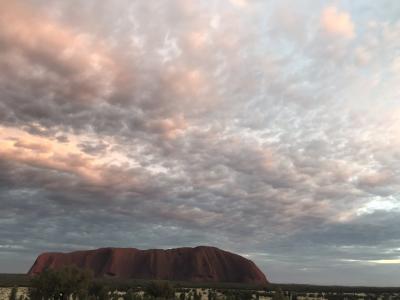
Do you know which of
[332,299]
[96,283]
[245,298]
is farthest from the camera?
[332,299]

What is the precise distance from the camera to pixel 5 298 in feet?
213

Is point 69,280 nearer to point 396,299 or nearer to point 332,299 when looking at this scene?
point 332,299

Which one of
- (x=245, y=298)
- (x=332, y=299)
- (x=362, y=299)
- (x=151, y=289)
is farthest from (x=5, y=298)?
(x=362, y=299)

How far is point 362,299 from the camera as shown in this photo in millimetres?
91688

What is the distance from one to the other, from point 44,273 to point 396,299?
230ft

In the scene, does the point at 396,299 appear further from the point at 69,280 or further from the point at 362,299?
the point at 69,280

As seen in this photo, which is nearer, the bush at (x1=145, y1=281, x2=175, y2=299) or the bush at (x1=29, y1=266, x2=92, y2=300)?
the bush at (x1=29, y1=266, x2=92, y2=300)

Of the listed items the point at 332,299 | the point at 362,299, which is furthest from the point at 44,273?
the point at 362,299

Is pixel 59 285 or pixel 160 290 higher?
pixel 160 290

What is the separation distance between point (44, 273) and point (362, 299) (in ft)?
222

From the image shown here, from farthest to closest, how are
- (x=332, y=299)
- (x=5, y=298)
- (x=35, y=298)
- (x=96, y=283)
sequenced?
1. (x=332, y=299)
2. (x=96, y=283)
3. (x=5, y=298)
4. (x=35, y=298)

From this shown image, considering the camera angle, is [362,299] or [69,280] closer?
[69,280]

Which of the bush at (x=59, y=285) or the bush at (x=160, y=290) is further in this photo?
the bush at (x=160, y=290)

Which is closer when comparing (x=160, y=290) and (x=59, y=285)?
(x=59, y=285)
